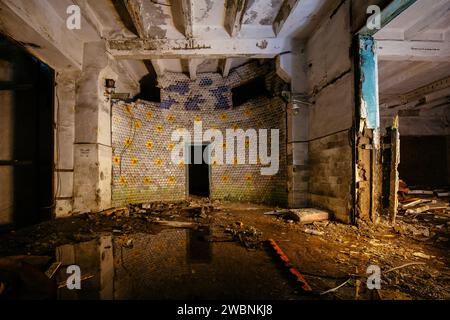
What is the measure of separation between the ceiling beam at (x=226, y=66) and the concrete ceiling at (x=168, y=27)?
1.19m

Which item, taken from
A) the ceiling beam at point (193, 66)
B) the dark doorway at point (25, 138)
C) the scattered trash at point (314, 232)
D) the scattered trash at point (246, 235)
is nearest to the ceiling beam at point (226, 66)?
the ceiling beam at point (193, 66)

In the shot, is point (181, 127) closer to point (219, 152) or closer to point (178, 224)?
point (219, 152)

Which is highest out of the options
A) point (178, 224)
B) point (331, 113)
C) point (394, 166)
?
point (331, 113)

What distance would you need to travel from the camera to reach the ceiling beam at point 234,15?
5026 mm

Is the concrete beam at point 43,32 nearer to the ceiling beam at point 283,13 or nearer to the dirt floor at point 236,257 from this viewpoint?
the dirt floor at point 236,257

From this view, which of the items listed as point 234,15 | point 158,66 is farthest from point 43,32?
point 234,15

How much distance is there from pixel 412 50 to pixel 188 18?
214 inches

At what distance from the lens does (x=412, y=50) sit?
5.32m

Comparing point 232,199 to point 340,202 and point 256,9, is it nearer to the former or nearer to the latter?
point 340,202

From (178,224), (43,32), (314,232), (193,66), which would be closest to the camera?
(314,232)

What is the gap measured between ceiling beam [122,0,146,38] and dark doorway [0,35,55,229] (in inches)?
98.0

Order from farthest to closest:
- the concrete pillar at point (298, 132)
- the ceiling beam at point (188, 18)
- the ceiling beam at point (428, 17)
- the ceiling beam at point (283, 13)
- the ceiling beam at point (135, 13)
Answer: the concrete pillar at point (298, 132), the ceiling beam at point (283, 13), the ceiling beam at point (188, 18), the ceiling beam at point (135, 13), the ceiling beam at point (428, 17)

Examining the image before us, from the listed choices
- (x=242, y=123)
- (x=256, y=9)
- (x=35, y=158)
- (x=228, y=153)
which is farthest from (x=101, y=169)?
(x=256, y=9)
